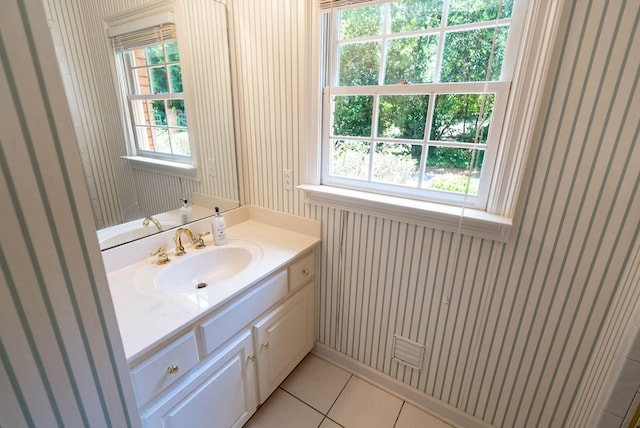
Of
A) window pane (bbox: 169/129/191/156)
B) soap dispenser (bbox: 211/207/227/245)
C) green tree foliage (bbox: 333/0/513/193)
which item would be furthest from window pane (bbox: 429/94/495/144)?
window pane (bbox: 169/129/191/156)

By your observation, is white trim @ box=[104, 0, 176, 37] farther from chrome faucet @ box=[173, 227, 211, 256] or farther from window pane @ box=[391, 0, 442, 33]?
window pane @ box=[391, 0, 442, 33]

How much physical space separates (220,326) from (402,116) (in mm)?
1169

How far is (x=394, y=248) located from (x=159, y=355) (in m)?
1.03

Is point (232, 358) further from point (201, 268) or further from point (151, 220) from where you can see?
point (151, 220)

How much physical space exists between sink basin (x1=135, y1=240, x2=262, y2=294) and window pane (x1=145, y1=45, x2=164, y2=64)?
895 mm

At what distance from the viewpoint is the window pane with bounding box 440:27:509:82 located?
1.07 m

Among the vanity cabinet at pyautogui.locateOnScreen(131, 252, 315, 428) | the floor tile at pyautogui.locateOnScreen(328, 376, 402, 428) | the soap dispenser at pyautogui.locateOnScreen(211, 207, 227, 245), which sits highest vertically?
the soap dispenser at pyautogui.locateOnScreen(211, 207, 227, 245)

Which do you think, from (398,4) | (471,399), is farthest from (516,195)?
(471,399)

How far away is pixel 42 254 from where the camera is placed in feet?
1.62

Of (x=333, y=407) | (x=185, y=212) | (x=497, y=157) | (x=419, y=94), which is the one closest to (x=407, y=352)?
(x=333, y=407)

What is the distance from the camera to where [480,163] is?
1.19m

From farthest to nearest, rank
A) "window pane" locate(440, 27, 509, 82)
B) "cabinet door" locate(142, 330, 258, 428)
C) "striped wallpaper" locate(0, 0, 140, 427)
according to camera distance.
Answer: "window pane" locate(440, 27, 509, 82)
"cabinet door" locate(142, 330, 258, 428)
"striped wallpaper" locate(0, 0, 140, 427)

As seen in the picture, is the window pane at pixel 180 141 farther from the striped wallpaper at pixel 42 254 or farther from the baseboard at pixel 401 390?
the baseboard at pixel 401 390

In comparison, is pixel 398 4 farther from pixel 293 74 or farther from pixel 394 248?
pixel 394 248
